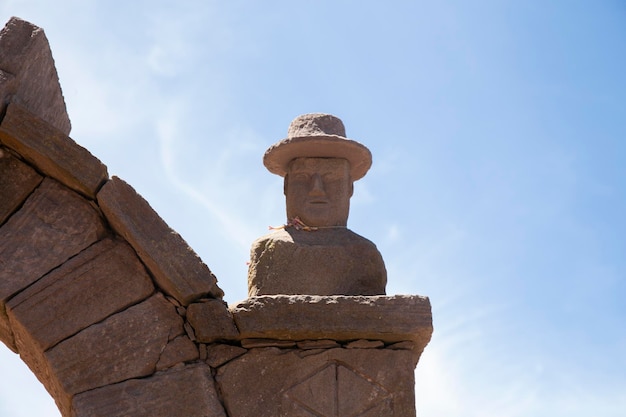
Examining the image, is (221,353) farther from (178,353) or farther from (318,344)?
(318,344)

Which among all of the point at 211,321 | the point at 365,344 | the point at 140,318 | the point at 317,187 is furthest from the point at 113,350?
the point at 317,187

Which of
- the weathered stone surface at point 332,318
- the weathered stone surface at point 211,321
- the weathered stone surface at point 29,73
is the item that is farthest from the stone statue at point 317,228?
the weathered stone surface at point 29,73

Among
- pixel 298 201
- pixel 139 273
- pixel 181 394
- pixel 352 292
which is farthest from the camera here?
pixel 298 201

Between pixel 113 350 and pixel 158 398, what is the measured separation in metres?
0.30

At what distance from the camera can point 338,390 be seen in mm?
4000

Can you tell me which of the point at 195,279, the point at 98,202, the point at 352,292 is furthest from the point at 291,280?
the point at 98,202

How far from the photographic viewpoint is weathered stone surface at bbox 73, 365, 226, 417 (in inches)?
152

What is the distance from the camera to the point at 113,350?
3.99m

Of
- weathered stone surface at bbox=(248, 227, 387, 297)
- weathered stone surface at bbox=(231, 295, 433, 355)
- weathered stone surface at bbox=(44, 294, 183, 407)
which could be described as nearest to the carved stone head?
weathered stone surface at bbox=(248, 227, 387, 297)

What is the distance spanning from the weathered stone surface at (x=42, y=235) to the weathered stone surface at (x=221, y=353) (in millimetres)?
774

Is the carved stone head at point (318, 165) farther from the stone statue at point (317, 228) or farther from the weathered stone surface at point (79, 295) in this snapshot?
the weathered stone surface at point (79, 295)

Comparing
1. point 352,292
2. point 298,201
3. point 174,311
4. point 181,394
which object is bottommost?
point 181,394

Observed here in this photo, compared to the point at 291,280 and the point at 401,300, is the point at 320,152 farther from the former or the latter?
the point at 401,300

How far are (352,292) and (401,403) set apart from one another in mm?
820
